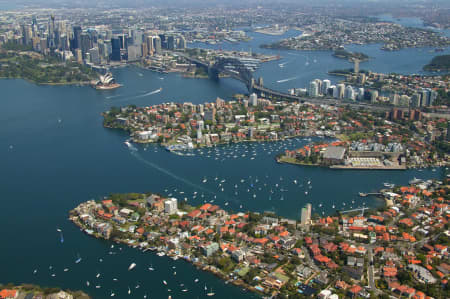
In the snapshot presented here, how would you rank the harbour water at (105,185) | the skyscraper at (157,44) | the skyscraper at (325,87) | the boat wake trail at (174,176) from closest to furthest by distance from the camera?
1. the harbour water at (105,185)
2. the boat wake trail at (174,176)
3. the skyscraper at (325,87)
4. the skyscraper at (157,44)

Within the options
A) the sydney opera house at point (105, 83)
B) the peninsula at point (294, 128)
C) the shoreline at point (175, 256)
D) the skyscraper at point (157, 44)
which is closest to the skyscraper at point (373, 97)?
the peninsula at point (294, 128)

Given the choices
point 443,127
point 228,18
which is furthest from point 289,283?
point 228,18

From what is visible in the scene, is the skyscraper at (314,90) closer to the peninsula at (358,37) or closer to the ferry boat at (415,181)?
the ferry boat at (415,181)

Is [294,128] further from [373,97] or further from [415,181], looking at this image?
[373,97]

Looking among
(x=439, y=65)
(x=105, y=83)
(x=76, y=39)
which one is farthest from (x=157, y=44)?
(x=439, y=65)

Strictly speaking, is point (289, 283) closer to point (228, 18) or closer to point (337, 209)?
point (337, 209)

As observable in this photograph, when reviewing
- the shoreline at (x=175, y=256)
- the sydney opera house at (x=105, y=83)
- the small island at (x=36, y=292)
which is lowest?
the small island at (x=36, y=292)

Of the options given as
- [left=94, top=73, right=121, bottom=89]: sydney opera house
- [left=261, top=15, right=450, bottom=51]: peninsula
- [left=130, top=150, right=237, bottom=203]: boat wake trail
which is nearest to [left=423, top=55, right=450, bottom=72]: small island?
[left=261, top=15, right=450, bottom=51]: peninsula

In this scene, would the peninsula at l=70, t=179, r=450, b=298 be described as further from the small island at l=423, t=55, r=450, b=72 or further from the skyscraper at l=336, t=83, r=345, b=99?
the small island at l=423, t=55, r=450, b=72
